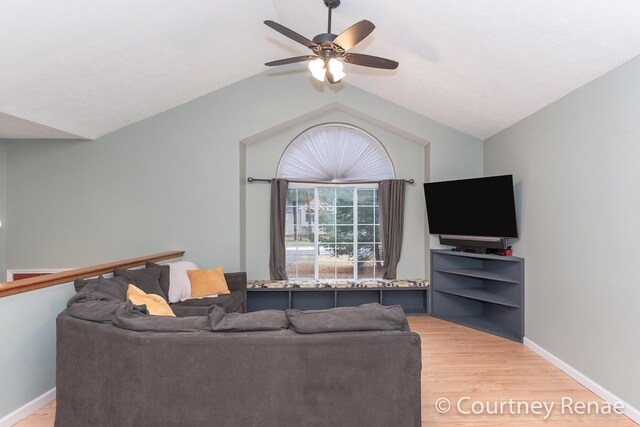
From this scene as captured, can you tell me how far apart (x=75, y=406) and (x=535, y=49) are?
411 cm

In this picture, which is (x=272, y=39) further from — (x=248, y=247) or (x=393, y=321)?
(x=393, y=321)

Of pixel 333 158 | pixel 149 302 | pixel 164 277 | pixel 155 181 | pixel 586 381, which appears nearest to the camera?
pixel 149 302

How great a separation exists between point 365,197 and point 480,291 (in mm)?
2097

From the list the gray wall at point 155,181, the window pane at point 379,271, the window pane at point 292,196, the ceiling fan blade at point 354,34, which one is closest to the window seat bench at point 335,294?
the window pane at point 379,271

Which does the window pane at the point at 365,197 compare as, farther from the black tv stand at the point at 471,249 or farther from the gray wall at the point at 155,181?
the black tv stand at the point at 471,249

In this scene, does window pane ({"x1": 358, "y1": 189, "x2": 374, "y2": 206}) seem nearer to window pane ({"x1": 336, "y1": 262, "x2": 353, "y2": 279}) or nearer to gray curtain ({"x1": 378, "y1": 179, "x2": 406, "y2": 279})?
gray curtain ({"x1": 378, "y1": 179, "x2": 406, "y2": 279})

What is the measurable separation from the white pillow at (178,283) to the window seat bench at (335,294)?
955 mm

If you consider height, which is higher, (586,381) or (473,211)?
(473,211)

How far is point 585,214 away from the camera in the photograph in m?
2.98

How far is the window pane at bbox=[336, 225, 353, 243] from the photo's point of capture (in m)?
5.43

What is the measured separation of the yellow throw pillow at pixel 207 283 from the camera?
13.4ft

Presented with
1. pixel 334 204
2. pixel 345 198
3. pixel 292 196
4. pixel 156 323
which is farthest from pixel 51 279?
pixel 345 198

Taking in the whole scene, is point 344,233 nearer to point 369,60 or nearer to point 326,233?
point 326,233

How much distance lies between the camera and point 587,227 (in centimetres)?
295
